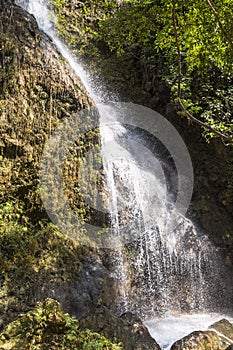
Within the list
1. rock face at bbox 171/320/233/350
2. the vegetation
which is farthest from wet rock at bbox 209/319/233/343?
the vegetation

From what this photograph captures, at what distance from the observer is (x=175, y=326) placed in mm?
5559

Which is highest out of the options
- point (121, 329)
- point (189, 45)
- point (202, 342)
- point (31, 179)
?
point (189, 45)

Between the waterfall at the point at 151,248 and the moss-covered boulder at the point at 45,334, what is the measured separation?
108 inches

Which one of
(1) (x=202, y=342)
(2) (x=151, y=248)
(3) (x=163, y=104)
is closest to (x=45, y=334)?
(1) (x=202, y=342)

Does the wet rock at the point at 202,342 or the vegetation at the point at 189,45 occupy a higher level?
the vegetation at the point at 189,45

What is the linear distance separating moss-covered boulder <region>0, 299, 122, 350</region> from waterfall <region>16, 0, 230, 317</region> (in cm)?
275

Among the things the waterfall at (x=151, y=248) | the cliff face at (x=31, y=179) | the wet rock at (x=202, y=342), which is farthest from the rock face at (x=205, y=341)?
the waterfall at (x=151, y=248)

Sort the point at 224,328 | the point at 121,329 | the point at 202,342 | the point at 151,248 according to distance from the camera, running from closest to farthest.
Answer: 1. the point at 121,329
2. the point at 202,342
3. the point at 224,328
4. the point at 151,248

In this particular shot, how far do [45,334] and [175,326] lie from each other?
330 centimetres

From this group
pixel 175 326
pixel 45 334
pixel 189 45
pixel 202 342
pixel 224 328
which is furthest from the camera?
pixel 189 45

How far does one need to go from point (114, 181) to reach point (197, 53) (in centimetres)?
362

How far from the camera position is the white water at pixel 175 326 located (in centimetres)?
499

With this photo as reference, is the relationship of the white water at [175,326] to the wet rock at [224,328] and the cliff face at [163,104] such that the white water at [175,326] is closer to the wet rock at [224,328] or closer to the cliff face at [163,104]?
the wet rock at [224,328]

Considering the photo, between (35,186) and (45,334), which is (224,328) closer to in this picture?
(45,334)
